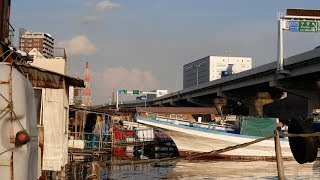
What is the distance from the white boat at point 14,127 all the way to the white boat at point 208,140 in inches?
1158

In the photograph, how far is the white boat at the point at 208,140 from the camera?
37.4 metres

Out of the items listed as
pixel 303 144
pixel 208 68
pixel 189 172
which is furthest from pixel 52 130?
pixel 208 68

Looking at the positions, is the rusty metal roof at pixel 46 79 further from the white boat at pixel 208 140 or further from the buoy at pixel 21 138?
the white boat at pixel 208 140

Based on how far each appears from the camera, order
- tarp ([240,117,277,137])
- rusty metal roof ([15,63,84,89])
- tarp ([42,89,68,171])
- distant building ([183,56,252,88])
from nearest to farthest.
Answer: rusty metal roof ([15,63,84,89]) < tarp ([42,89,68,171]) < tarp ([240,117,277,137]) < distant building ([183,56,252,88])

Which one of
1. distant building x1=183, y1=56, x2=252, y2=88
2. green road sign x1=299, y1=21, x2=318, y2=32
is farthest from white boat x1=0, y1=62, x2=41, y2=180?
distant building x1=183, y1=56, x2=252, y2=88

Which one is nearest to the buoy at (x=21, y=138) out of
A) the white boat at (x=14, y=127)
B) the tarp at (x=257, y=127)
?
the white boat at (x=14, y=127)

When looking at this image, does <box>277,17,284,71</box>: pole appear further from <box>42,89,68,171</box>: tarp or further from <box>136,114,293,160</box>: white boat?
<box>42,89,68,171</box>: tarp

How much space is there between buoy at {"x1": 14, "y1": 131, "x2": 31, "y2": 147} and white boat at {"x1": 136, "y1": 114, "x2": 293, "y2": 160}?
29.8 m

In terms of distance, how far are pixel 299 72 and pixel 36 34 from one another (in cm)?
3328

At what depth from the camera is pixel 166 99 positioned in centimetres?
11394

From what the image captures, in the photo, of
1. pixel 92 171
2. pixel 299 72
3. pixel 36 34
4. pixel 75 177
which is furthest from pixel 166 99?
pixel 92 171

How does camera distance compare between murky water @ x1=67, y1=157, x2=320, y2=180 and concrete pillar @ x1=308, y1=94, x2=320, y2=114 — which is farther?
concrete pillar @ x1=308, y1=94, x2=320, y2=114

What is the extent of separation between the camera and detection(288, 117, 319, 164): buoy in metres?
12.5

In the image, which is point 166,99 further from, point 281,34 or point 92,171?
point 92,171
